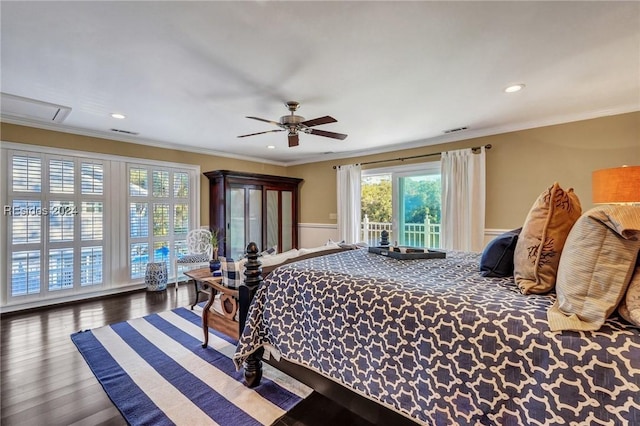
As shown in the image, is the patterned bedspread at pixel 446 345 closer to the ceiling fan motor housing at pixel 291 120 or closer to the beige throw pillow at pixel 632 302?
the beige throw pillow at pixel 632 302

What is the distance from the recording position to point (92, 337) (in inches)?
106

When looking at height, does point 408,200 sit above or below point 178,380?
above

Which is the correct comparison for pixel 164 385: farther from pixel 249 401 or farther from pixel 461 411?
pixel 461 411

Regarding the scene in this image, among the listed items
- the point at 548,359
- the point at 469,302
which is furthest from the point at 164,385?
the point at 548,359

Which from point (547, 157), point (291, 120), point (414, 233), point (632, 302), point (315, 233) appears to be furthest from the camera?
point (315, 233)

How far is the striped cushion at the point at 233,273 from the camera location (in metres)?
2.29

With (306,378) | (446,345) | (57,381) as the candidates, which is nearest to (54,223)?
(57,381)

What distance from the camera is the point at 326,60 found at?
2047 mm

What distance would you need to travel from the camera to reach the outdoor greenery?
4430 mm

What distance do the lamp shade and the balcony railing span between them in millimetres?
2030

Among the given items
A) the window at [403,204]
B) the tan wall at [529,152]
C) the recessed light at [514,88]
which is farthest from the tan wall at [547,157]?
the recessed light at [514,88]

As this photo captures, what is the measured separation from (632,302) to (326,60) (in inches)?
81.7

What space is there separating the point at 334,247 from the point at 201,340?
1.57 m

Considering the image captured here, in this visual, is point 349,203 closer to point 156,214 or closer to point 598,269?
point 156,214
